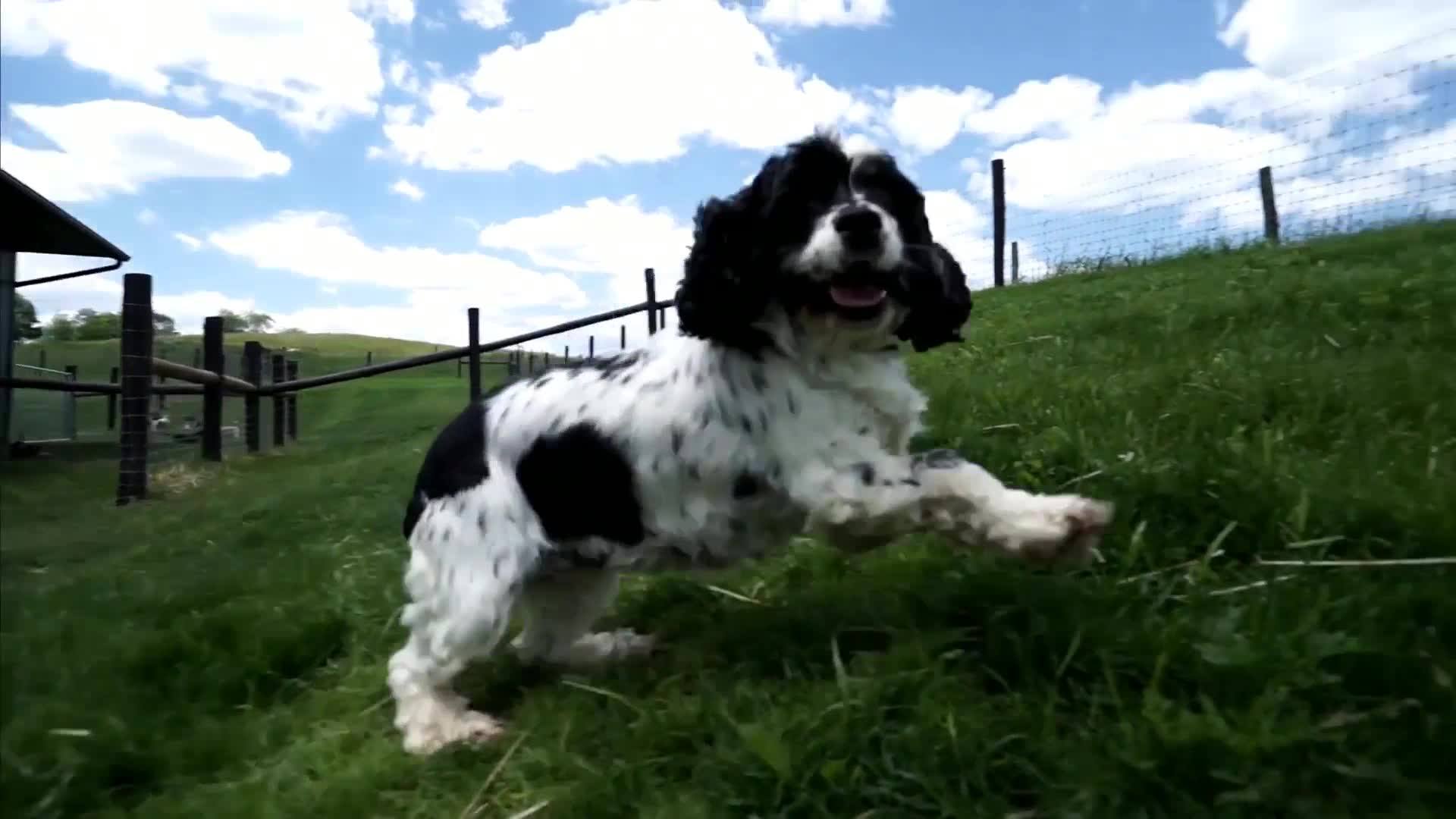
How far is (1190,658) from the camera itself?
2.54m

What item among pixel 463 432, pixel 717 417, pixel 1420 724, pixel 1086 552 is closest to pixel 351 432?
pixel 463 432

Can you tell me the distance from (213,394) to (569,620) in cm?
539

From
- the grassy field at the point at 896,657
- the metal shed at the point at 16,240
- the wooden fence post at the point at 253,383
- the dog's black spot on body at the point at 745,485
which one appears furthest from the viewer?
the wooden fence post at the point at 253,383

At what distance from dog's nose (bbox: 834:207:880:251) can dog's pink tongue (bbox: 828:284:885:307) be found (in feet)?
0.47

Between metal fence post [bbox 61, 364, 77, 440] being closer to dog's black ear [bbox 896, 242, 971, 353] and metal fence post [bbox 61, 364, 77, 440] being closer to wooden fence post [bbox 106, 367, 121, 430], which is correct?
wooden fence post [bbox 106, 367, 121, 430]

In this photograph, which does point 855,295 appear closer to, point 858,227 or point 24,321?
point 858,227

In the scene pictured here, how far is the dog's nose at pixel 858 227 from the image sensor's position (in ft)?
10.00

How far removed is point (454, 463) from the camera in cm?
369

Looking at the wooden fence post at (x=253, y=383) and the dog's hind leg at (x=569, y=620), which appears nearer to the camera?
the dog's hind leg at (x=569, y=620)

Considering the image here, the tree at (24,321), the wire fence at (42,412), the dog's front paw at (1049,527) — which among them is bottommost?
the dog's front paw at (1049,527)

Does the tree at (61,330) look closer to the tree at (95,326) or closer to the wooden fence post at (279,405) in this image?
the tree at (95,326)

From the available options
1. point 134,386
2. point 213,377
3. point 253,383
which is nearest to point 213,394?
point 213,377

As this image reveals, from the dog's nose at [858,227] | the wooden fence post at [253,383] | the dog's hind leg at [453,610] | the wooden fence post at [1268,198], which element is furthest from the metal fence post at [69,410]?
the wooden fence post at [1268,198]

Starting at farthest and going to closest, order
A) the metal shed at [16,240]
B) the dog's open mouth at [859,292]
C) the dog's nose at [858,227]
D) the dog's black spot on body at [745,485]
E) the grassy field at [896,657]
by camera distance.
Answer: the dog's black spot on body at [745,485]
the dog's open mouth at [859,292]
the dog's nose at [858,227]
the grassy field at [896,657]
the metal shed at [16,240]
